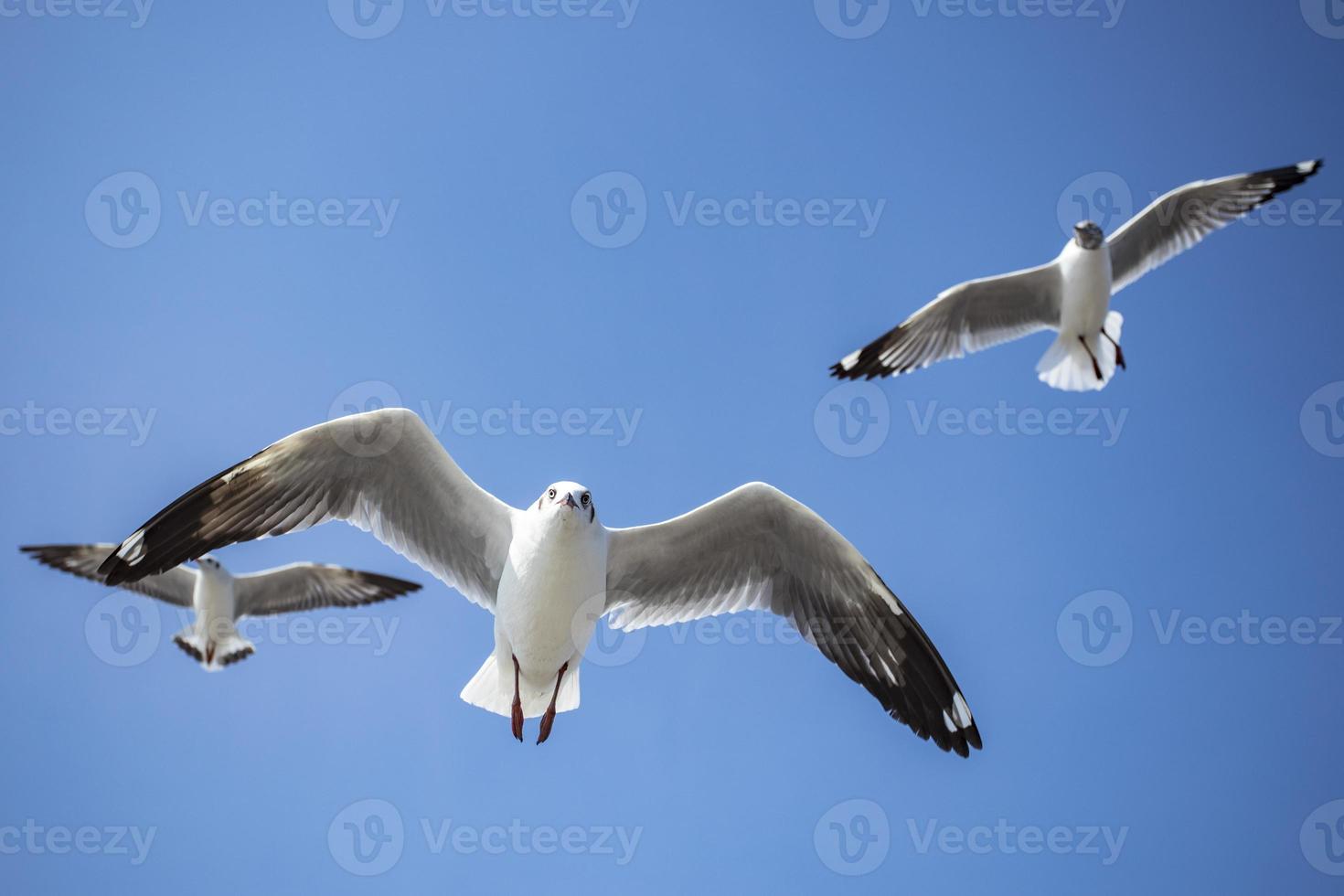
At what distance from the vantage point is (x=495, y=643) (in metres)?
5.00

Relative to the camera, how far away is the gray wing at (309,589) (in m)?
9.60

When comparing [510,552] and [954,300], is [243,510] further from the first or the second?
[954,300]

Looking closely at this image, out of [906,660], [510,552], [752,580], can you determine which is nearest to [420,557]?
[510,552]

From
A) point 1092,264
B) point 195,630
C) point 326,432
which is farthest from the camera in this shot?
point 195,630

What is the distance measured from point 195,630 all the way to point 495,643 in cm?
554

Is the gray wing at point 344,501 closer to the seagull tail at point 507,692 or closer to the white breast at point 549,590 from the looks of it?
the white breast at point 549,590

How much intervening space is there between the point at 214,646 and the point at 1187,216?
24.9 ft

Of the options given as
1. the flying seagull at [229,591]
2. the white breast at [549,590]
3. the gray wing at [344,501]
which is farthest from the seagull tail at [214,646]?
the white breast at [549,590]

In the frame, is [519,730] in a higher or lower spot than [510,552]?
lower

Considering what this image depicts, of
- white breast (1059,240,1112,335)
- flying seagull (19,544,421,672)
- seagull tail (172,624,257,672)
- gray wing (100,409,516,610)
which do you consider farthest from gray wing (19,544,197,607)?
white breast (1059,240,1112,335)

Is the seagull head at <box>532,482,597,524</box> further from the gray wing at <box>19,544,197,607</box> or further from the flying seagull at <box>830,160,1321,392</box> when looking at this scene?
the gray wing at <box>19,544,197,607</box>

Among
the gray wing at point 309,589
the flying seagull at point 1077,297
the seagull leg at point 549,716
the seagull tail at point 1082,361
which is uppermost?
the flying seagull at point 1077,297

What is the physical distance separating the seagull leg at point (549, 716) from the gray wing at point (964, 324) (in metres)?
3.67

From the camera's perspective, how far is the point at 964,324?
8.16 m
